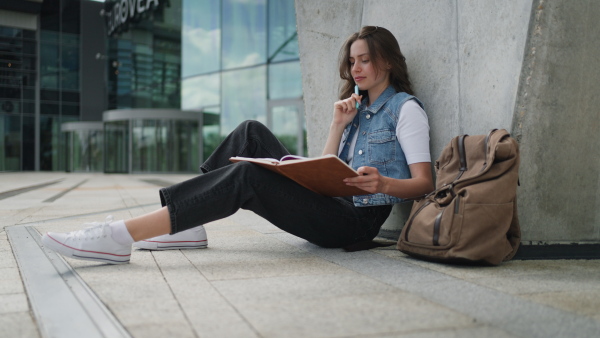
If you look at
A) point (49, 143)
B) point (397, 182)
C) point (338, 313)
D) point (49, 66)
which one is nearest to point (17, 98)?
point (49, 66)

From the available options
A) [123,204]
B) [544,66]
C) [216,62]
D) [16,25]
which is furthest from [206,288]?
[16,25]

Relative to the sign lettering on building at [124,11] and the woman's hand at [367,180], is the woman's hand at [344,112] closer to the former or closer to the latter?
the woman's hand at [367,180]

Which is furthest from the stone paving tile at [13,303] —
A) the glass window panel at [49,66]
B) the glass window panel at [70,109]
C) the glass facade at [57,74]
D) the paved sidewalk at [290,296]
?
the glass window panel at [49,66]

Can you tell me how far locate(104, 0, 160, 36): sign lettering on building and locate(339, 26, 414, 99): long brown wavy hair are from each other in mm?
20566

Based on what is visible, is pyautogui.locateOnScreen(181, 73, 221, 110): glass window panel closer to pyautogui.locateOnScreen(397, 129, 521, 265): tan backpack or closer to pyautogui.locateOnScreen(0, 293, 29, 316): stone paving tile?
pyautogui.locateOnScreen(397, 129, 521, 265): tan backpack

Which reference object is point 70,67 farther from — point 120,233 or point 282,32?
point 120,233

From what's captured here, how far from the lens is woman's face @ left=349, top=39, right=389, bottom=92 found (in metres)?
3.25

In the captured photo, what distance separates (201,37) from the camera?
21.0 meters

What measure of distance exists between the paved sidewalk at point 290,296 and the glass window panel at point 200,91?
17527 mm

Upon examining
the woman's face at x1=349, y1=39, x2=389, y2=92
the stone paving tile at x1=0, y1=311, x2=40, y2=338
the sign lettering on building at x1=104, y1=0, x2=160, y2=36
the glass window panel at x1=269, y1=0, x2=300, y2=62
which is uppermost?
the sign lettering on building at x1=104, y1=0, x2=160, y2=36

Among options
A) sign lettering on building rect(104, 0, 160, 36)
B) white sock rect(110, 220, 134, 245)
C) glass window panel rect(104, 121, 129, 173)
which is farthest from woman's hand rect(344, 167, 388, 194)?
sign lettering on building rect(104, 0, 160, 36)

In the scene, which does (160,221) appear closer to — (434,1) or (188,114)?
(434,1)

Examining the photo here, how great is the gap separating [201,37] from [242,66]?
3.08m

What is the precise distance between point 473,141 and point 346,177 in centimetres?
69
